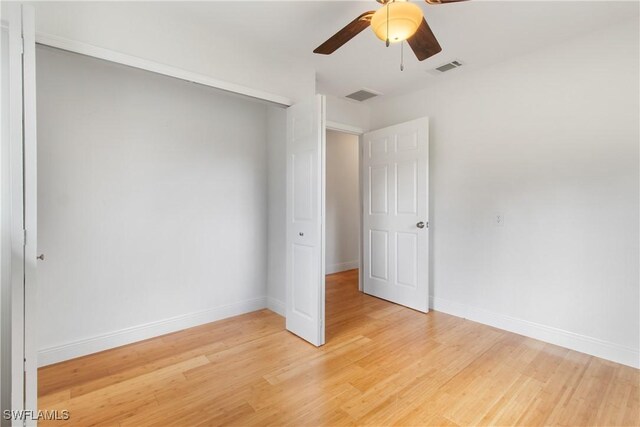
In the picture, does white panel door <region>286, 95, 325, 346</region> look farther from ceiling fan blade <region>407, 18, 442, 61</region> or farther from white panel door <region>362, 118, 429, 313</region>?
white panel door <region>362, 118, 429, 313</region>

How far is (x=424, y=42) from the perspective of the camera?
1.94 m

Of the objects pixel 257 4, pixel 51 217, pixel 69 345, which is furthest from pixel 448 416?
pixel 51 217

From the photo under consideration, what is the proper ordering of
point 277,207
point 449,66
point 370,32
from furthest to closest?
1. point 277,207
2. point 449,66
3. point 370,32

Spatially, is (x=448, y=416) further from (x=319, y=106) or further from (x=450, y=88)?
(x=450, y=88)

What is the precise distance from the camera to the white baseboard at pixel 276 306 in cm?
330

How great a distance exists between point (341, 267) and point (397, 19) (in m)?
4.42

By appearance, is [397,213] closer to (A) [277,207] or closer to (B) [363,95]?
(A) [277,207]

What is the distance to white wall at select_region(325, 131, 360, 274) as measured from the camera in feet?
17.7

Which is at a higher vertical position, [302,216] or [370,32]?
[370,32]

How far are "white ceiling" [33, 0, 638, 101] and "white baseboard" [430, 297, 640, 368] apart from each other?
253cm

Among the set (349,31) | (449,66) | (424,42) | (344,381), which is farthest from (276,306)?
(449,66)

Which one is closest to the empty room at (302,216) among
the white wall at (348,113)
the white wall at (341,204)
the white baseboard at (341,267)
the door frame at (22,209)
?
the door frame at (22,209)

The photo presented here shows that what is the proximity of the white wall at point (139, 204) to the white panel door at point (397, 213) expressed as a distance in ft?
4.68

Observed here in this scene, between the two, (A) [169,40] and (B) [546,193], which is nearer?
(A) [169,40]
